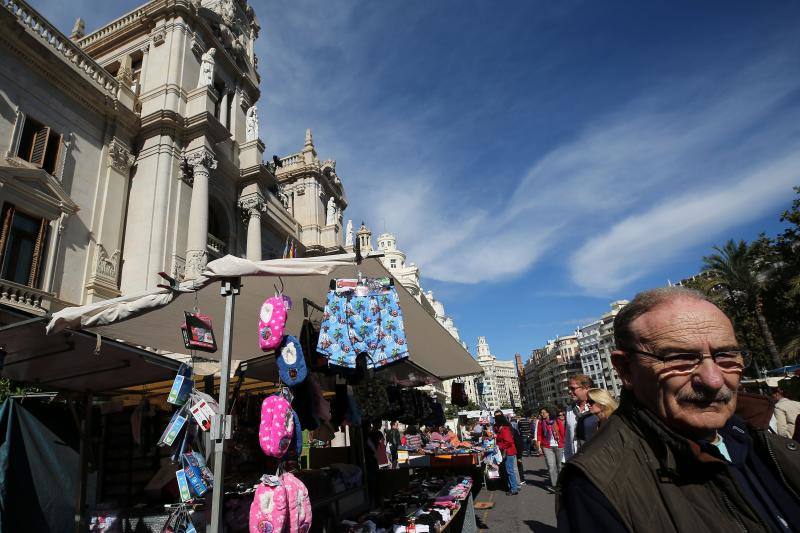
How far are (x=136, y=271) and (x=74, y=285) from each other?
6.05ft

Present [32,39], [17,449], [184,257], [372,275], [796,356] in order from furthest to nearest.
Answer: [796,356] < [184,257] < [32,39] < [372,275] < [17,449]

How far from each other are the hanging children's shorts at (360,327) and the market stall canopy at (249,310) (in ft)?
1.21

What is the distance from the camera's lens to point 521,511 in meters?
9.07

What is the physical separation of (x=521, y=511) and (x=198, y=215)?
14620mm

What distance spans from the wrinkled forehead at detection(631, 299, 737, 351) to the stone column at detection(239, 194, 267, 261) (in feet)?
63.1

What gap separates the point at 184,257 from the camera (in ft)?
52.0

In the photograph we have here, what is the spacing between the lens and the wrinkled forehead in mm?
1464

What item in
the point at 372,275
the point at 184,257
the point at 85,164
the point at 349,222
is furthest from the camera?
the point at 349,222

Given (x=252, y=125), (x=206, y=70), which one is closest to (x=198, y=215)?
(x=206, y=70)

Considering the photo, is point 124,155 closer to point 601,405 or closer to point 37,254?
point 37,254

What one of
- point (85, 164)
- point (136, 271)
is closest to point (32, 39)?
point (85, 164)

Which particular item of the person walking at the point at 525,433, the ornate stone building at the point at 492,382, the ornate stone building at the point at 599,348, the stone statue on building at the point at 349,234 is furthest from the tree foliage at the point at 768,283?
the ornate stone building at the point at 492,382

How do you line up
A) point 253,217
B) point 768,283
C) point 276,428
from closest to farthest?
point 276,428, point 253,217, point 768,283

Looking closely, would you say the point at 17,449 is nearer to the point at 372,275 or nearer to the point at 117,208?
the point at 372,275
